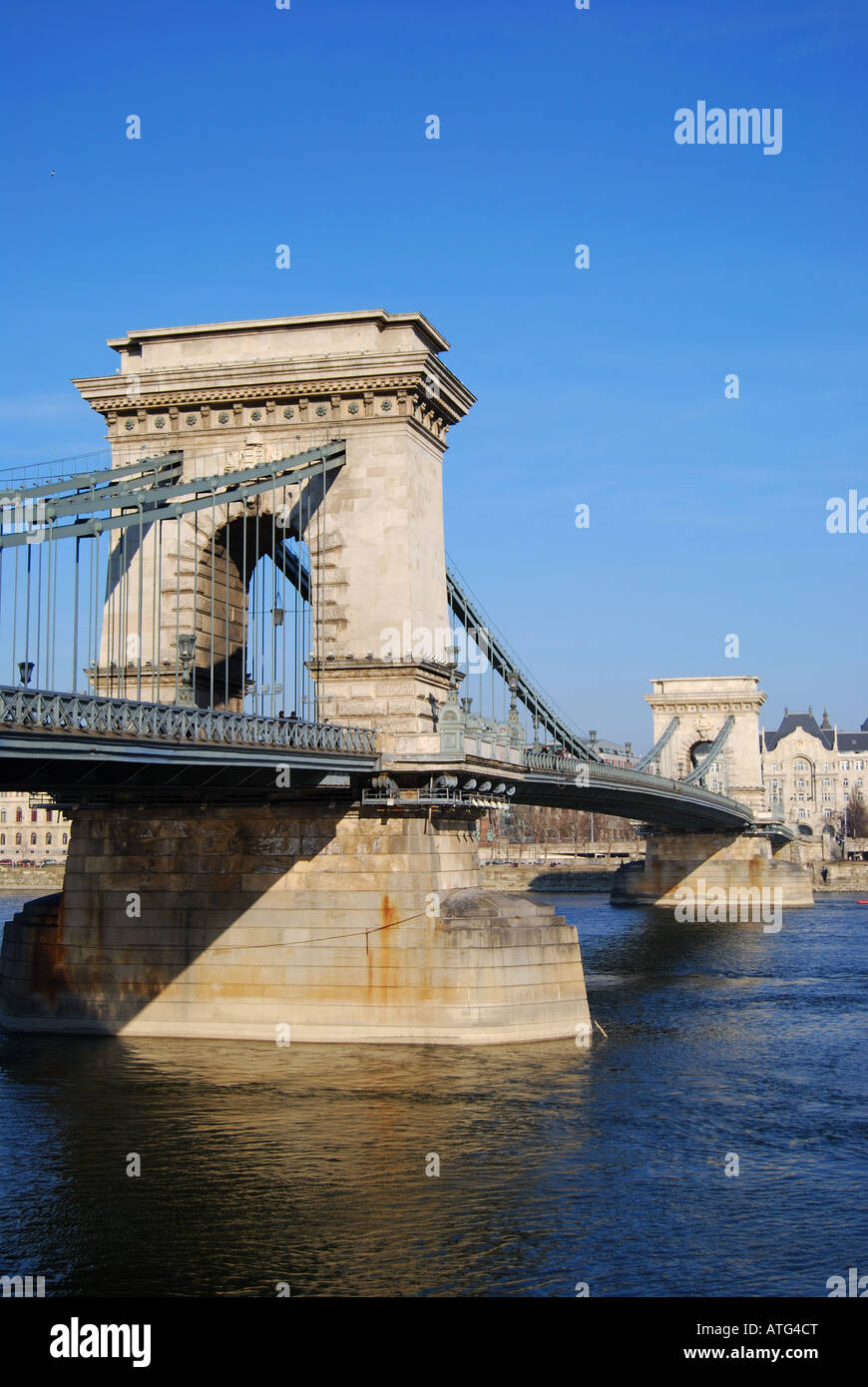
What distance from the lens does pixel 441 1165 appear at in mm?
26656

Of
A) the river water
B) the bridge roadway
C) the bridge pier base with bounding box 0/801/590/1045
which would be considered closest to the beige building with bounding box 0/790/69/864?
the bridge roadway

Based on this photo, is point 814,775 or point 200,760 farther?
point 814,775

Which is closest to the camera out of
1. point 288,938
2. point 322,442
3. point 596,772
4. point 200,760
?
point 200,760

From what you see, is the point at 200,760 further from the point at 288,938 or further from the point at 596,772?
the point at 596,772

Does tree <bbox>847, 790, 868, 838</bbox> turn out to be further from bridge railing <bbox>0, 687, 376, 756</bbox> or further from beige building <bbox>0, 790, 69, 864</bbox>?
bridge railing <bbox>0, 687, 376, 756</bbox>

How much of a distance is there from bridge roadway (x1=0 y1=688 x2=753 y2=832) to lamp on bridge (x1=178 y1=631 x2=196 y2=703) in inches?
99.2

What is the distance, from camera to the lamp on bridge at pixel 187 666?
1427 inches

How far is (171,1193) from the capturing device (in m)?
24.9

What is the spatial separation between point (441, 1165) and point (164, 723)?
31.5ft

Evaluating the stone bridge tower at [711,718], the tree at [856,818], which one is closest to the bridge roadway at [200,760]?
the stone bridge tower at [711,718]

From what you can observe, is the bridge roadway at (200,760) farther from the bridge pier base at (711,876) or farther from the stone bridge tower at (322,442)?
the bridge pier base at (711,876)

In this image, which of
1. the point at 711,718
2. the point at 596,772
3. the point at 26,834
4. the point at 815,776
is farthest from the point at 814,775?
the point at 596,772
